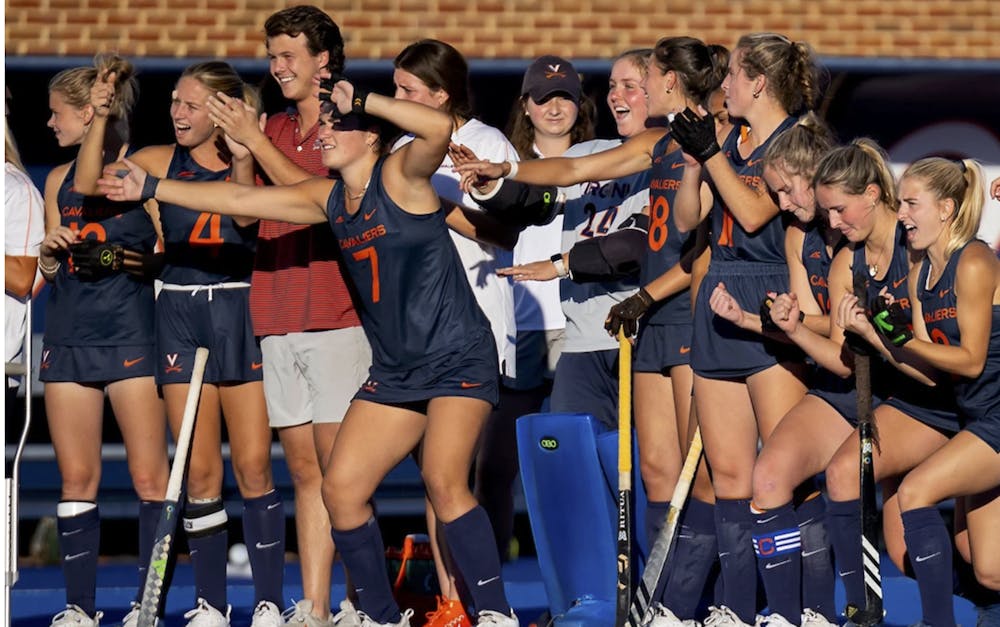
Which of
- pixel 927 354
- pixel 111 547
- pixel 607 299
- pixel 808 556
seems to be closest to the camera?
pixel 927 354

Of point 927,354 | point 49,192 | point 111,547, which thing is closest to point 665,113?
point 927,354

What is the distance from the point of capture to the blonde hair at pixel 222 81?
5543mm

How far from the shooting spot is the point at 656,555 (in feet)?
16.8

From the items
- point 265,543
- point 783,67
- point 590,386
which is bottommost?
point 265,543

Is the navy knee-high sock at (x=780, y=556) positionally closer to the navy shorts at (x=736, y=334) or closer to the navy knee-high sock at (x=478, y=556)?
the navy shorts at (x=736, y=334)

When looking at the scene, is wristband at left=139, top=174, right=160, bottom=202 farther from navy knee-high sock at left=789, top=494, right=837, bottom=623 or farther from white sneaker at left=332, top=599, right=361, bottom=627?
navy knee-high sock at left=789, top=494, right=837, bottom=623

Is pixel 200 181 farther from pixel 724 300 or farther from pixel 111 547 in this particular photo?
pixel 111 547

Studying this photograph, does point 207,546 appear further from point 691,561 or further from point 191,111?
point 691,561

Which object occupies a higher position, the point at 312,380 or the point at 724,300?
the point at 724,300

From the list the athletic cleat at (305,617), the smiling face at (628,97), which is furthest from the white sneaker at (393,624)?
the smiling face at (628,97)

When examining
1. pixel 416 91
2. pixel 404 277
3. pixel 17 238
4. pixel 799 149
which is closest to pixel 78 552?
pixel 17 238

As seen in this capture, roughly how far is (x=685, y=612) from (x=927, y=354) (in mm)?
1214

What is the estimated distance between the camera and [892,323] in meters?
4.62

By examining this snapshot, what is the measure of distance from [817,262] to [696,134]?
608 millimetres
